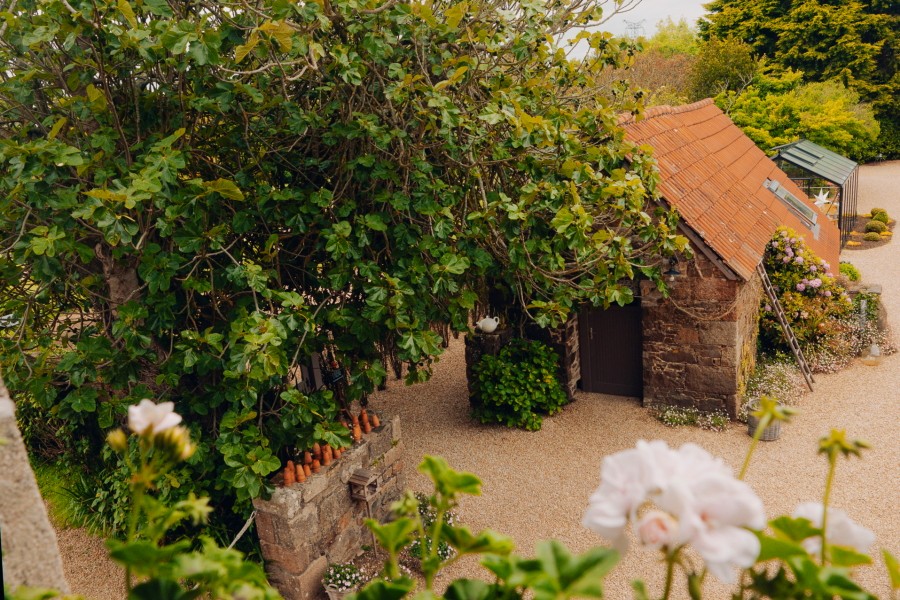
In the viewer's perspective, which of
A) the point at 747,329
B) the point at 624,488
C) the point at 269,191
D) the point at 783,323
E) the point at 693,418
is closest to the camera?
the point at 624,488

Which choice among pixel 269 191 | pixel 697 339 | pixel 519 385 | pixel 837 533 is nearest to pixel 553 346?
pixel 519 385

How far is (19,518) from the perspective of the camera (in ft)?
4.89

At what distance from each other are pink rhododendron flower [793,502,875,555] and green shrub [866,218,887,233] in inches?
856

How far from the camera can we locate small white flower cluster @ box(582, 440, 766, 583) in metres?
1.13

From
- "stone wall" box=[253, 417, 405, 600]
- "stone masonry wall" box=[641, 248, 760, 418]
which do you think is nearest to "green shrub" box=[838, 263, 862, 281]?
"stone masonry wall" box=[641, 248, 760, 418]

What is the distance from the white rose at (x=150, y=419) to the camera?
1422 mm

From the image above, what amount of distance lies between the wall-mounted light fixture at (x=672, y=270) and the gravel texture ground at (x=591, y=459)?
212 cm

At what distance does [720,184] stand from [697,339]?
351 centimetres

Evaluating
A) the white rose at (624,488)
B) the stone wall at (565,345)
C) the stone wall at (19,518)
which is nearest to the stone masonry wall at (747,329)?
the stone wall at (565,345)

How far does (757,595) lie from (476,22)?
5677 mm

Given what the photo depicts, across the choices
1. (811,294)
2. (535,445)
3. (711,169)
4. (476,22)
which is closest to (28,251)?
Result: (476,22)

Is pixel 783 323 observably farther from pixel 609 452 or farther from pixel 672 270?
pixel 609 452

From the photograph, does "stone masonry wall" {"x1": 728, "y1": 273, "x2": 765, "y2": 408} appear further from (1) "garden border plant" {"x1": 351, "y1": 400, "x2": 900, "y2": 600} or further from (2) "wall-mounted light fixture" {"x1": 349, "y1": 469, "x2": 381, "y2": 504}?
(1) "garden border plant" {"x1": 351, "y1": 400, "x2": 900, "y2": 600}

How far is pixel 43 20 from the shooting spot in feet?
15.9
